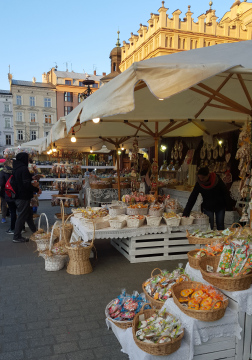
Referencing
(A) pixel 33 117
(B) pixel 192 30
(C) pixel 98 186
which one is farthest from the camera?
(A) pixel 33 117

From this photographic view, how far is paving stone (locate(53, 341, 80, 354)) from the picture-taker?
2.65 metres

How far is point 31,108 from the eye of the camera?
145ft

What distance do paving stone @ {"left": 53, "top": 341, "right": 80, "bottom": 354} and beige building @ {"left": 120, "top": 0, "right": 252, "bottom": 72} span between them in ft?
55.8

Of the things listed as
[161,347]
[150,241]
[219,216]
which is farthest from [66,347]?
[219,216]

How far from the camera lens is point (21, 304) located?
3.56 metres

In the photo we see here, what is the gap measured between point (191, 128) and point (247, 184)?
5.15 metres

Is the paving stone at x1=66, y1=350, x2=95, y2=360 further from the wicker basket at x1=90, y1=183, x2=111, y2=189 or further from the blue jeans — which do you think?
the wicker basket at x1=90, y1=183, x2=111, y2=189

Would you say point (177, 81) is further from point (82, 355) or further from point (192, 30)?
point (192, 30)

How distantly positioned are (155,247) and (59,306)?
221cm

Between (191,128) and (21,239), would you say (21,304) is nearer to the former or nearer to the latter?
(21,239)

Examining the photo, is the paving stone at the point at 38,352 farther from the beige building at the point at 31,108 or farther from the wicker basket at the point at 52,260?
the beige building at the point at 31,108

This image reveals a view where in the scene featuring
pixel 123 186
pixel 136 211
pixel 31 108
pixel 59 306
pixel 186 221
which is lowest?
pixel 59 306

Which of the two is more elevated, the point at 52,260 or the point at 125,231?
the point at 125,231

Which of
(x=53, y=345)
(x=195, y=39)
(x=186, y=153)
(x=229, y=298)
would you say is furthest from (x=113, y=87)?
(x=195, y=39)
